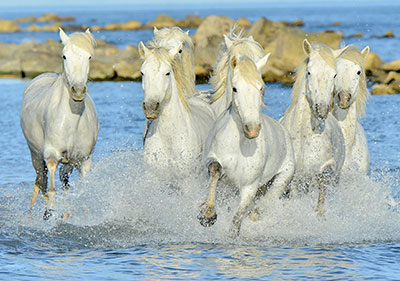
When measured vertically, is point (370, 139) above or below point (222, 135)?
above

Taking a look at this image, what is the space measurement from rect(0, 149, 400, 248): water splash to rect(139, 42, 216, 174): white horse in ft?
0.65

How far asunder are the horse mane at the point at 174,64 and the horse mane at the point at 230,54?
0.54 m

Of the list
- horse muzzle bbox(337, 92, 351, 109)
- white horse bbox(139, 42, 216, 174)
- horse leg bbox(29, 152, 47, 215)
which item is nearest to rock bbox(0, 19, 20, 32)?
horse leg bbox(29, 152, 47, 215)

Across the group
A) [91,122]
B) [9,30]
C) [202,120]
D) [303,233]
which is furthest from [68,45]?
[9,30]

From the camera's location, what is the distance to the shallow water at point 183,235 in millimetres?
6824

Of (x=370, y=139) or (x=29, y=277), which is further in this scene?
(x=370, y=139)

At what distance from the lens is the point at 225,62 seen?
343 inches

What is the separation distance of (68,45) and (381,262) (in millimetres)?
3738

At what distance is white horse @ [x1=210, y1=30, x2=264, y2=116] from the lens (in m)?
8.15

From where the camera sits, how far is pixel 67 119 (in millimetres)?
8016

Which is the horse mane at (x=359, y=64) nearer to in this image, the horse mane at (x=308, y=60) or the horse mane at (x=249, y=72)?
the horse mane at (x=308, y=60)

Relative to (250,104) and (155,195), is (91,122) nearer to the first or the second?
(155,195)

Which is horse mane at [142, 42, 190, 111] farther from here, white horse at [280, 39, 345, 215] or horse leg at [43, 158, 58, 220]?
horse leg at [43, 158, 58, 220]

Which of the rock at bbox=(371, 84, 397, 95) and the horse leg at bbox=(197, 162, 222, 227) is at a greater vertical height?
the rock at bbox=(371, 84, 397, 95)
